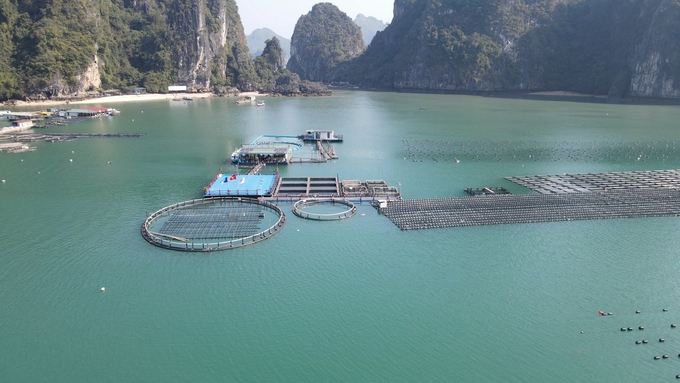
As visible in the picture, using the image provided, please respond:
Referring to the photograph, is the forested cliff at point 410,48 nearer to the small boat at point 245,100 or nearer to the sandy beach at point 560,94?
the sandy beach at point 560,94

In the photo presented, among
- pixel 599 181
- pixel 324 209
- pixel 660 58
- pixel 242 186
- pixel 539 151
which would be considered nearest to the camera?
pixel 324 209

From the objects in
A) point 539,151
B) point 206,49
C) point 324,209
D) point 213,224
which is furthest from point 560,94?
point 213,224

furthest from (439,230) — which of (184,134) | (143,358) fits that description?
(184,134)

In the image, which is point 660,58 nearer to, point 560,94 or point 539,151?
point 560,94

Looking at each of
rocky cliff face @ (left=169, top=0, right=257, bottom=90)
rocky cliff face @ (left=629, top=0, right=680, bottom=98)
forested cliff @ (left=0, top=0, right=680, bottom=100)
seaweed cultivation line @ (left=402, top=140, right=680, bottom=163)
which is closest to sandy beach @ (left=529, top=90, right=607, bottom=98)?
forested cliff @ (left=0, top=0, right=680, bottom=100)

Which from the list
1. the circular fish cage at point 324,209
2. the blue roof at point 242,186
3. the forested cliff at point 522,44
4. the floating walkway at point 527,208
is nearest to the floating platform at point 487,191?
the floating walkway at point 527,208
